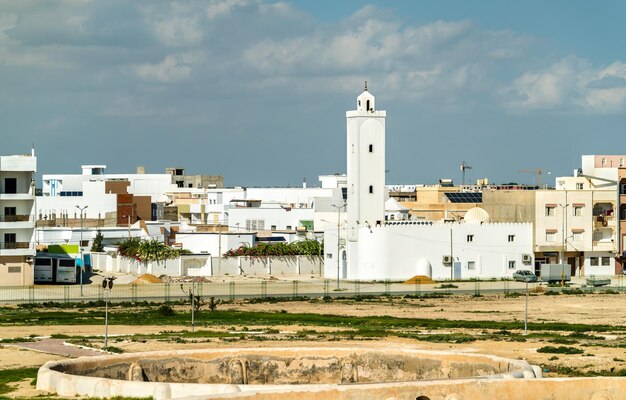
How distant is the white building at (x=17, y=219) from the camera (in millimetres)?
74562

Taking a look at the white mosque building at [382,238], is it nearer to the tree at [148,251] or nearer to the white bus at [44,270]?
the tree at [148,251]

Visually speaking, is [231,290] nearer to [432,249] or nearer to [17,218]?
[17,218]

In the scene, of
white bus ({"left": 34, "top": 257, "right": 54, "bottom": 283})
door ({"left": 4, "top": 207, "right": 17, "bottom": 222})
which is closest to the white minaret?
white bus ({"left": 34, "top": 257, "right": 54, "bottom": 283})

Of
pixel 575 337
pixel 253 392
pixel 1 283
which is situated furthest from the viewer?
pixel 1 283

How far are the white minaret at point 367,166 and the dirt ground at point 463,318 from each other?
47.3 feet

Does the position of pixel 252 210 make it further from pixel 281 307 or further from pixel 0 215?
pixel 281 307

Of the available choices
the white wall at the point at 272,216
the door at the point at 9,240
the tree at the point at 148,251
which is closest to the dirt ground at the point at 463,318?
the door at the point at 9,240

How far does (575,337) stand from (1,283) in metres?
38.2

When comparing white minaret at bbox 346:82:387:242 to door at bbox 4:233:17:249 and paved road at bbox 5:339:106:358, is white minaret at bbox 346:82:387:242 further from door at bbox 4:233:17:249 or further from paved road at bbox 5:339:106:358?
paved road at bbox 5:339:106:358

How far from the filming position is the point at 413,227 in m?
82.6

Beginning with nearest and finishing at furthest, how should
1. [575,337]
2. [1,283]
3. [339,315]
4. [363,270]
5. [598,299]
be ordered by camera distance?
[575,337], [339,315], [598,299], [1,283], [363,270]

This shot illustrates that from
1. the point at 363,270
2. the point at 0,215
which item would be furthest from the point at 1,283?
the point at 363,270

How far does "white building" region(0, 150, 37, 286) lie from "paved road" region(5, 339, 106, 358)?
107 feet

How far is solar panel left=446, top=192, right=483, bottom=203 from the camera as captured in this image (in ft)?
366
